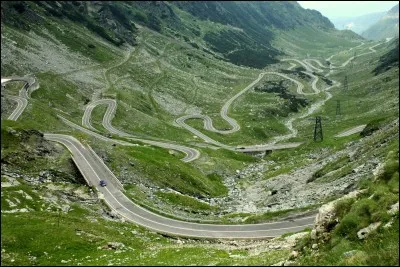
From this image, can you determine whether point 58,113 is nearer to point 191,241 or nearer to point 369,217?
point 191,241

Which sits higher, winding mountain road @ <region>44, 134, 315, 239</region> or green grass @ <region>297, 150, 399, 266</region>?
green grass @ <region>297, 150, 399, 266</region>

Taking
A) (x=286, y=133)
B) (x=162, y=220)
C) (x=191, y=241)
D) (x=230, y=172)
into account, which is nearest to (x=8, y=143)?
(x=162, y=220)

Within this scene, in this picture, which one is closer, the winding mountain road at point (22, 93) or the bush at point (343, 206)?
the bush at point (343, 206)

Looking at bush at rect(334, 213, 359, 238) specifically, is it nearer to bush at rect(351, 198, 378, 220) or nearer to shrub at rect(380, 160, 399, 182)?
bush at rect(351, 198, 378, 220)

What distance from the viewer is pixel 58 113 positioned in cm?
15775

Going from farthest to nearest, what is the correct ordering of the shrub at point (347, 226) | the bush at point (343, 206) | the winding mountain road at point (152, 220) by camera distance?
the winding mountain road at point (152, 220), the bush at point (343, 206), the shrub at point (347, 226)

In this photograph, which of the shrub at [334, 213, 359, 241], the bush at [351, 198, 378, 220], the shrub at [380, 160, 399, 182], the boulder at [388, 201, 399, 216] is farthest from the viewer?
the shrub at [380, 160, 399, 182]

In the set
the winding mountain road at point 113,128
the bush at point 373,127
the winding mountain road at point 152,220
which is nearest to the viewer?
the winding mountain road at point 152,220

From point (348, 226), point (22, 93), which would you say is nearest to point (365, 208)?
point (348, 226)

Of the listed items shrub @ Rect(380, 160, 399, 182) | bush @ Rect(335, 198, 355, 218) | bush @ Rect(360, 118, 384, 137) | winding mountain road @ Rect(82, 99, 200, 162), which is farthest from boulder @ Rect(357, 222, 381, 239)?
winding mountain road @ Rect(82, 99, 200, 162)

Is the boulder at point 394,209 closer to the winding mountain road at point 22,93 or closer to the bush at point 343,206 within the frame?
the bush at point 343,206

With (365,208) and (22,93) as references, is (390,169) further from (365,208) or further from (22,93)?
(22,93)

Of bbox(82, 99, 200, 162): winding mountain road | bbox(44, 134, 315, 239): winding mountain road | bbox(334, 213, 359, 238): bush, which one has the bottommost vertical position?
bbox(82, 99, 200, 162): winding mountain road

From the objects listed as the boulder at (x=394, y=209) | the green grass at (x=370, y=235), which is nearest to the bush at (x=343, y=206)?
the green grass at (x=370, y=235)
